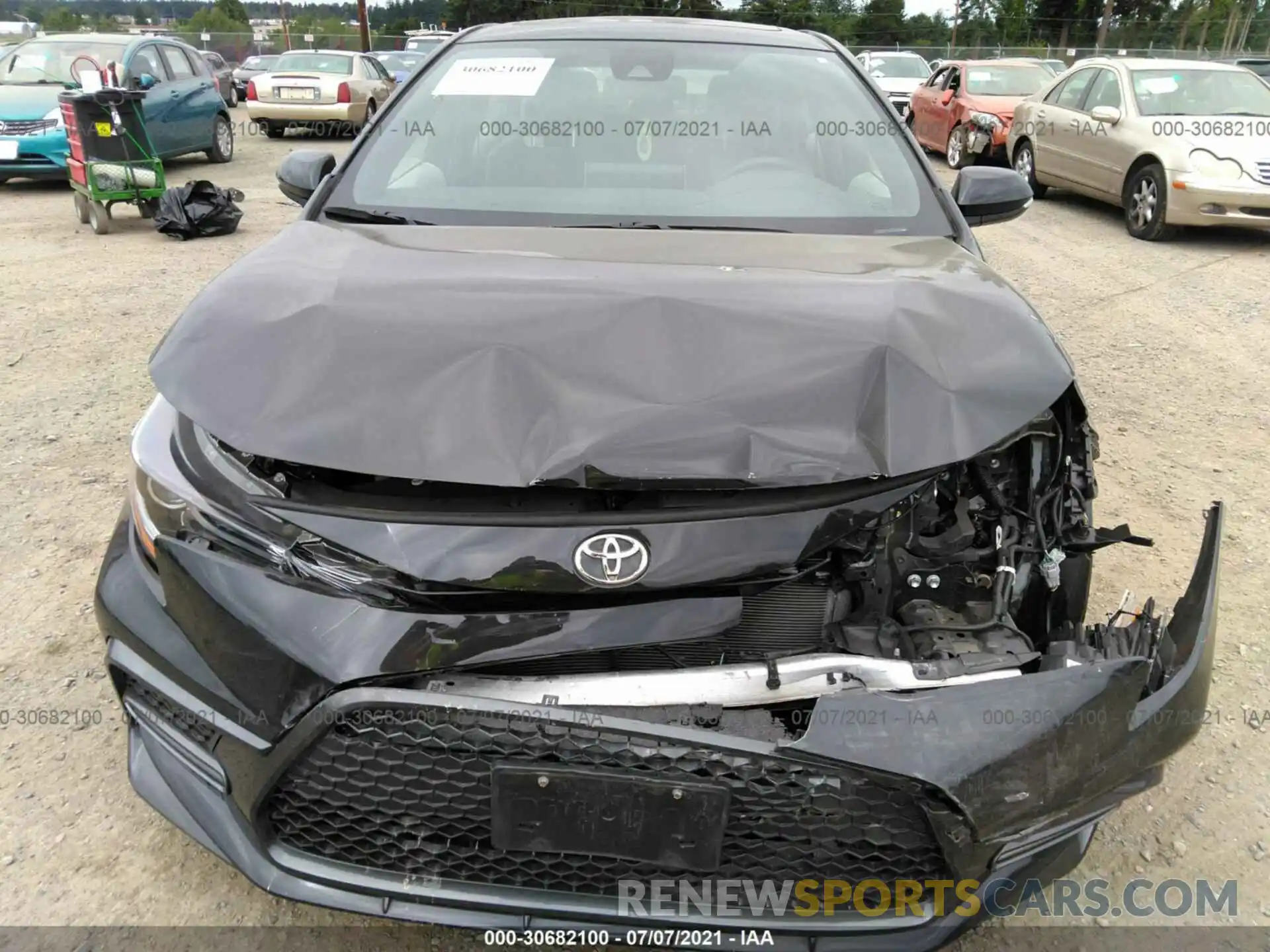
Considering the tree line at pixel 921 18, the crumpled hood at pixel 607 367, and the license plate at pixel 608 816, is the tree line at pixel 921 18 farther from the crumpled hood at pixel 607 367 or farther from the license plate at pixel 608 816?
the license plate at pixel 608 816

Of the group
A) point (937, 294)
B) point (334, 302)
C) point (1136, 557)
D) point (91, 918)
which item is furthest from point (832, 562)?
point (1136, 557)

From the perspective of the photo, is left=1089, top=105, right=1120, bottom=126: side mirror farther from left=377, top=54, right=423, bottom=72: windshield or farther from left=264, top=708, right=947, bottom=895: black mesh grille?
left=377, top=54, right=423, bottom=72: windshield

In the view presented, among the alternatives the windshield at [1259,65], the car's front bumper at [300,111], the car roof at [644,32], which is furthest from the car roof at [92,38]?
the windshield at [1259,65]

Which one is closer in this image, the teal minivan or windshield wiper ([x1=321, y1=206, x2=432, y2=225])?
windshield wiper ([x1=321, y1=206, x2=432, y2=225])

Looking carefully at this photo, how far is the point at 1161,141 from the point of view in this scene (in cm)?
779

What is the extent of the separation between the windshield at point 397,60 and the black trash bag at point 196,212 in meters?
12.7

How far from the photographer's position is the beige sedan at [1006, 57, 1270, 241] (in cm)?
746

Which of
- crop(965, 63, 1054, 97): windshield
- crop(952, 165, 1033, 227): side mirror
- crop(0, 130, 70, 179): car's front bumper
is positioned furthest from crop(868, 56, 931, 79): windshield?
crop(952, 165, 1033, 227): side mirror

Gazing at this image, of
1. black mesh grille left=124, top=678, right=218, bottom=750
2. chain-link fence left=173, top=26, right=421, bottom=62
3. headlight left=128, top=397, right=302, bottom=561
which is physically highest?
chain-link fence left=173, top=26, right=421, bottom=62

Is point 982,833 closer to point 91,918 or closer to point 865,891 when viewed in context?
point 865,891

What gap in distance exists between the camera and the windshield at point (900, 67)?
1688 centimetres

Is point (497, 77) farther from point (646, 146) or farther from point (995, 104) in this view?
point (995, 104)

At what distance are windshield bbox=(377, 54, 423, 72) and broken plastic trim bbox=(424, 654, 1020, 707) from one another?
20207 mm

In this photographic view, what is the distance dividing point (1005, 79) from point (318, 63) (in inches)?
411
